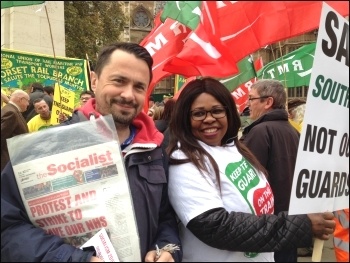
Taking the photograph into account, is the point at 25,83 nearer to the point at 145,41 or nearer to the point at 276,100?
the point at 145,41

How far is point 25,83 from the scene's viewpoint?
314 inches

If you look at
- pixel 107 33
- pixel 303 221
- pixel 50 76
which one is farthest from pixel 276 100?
pixel 107 33

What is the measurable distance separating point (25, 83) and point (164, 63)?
470 centimetres

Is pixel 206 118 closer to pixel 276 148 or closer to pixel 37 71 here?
pixel 276 148

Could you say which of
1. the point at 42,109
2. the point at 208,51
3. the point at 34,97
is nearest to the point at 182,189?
the point at 208,51

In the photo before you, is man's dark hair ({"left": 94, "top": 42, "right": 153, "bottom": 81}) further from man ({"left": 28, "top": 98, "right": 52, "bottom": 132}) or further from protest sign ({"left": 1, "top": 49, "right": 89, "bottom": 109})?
protest sign ({"left": 1, "top": 49, "right": 89, "bottom": 109})

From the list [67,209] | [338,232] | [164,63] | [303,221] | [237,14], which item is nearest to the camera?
[67,209]

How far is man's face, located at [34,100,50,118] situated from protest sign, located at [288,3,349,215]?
5046 mm

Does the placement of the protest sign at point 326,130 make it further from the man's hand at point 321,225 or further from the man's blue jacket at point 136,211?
the man's blue jacket at point 136,211

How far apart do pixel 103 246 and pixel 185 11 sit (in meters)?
1.23

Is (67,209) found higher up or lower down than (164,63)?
lower down

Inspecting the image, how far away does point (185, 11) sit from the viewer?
2.36m

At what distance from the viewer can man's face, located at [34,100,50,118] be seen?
6492 mm

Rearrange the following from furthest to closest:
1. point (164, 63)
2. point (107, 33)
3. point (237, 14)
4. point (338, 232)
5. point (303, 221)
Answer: point (107, 33), point (164, 63), point (237, 14), point (338, 232), point (303, 221)
